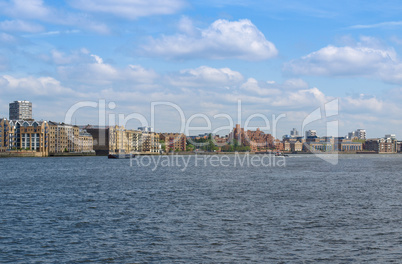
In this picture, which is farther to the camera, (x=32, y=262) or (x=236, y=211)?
(x=236, y=211)

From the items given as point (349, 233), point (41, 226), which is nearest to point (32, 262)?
point (41, 226)

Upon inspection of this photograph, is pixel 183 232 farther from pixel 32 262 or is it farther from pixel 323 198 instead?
pixel 323 198

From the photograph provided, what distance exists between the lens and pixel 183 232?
88.2ft

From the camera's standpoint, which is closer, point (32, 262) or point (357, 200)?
point (32, 262)

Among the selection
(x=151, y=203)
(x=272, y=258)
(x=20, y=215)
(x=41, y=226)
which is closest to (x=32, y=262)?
(x=41, y=226)

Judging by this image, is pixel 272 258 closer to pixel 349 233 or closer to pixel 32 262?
pixel 349 233

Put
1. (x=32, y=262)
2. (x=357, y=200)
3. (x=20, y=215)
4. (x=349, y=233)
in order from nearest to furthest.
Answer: (x=32, y=262) → (x=349, y=233) → (x=20, y=215) → (x=357, y=200)

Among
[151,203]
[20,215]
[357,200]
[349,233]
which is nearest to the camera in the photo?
[349,233]

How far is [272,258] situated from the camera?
21.2 meters

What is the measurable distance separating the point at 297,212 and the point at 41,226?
58.9 feet

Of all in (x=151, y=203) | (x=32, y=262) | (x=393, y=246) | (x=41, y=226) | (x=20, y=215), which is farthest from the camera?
(x=151, y=203)

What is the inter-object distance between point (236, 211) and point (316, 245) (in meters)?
11.7

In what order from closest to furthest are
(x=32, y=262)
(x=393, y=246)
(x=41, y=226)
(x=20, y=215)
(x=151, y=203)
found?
(x=32, y=262) → (x=393, y=246) → (x=41, y=226) → (x=20, y=215) → (x=151, y=203)

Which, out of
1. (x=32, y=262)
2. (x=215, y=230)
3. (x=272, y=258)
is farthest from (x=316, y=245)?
(x=32, y=262)
